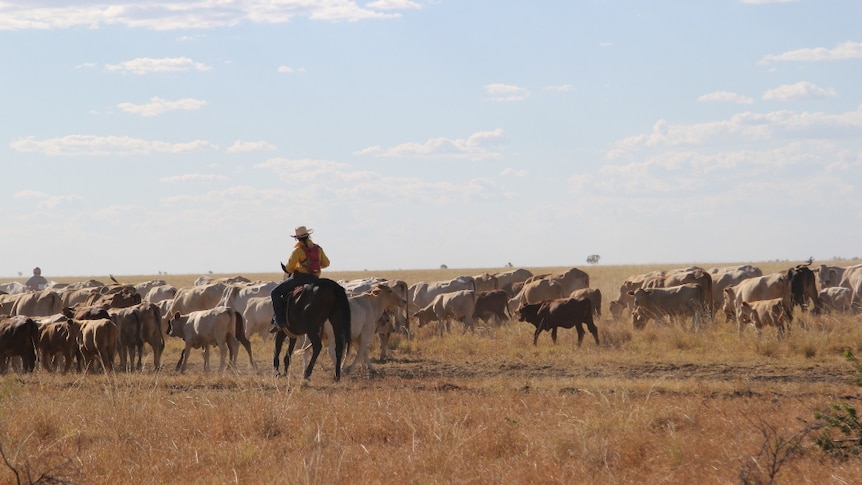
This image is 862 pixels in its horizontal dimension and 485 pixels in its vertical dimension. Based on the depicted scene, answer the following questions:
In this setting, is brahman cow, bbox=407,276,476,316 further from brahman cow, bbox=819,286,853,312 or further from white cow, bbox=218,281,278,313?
brahman cow, bbox=819,286,853,312

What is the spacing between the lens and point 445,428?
1030cm

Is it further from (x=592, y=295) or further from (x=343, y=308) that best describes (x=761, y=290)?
(x=343, y=308)

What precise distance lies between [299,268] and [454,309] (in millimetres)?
11969

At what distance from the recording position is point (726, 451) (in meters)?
9.12

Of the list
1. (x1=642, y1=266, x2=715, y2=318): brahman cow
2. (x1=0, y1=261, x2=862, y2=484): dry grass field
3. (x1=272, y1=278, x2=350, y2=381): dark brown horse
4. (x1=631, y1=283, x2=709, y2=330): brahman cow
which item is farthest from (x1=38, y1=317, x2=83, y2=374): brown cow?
(x1=642, y1=266, x2=715, y2=318): brahman cow

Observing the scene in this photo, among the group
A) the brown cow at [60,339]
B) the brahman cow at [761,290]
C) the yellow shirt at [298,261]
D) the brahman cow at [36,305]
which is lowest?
the brown cow at [60,339]

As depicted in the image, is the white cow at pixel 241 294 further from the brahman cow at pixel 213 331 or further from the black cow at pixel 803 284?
the black cow at pixel 803 284

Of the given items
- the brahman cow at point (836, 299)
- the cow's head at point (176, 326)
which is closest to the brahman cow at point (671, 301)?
the brahman cow at point (836, 299)

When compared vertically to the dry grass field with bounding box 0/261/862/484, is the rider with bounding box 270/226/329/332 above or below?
above

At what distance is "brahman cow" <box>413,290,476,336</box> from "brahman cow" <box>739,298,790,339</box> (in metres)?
8.35

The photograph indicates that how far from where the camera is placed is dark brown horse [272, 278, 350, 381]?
53.0 feet

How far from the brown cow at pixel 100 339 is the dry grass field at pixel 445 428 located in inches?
28.5

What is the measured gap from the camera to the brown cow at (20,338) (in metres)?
18.2

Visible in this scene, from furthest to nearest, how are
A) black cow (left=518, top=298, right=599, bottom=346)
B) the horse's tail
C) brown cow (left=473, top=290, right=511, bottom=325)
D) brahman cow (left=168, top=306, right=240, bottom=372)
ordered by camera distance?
brown cow (left=473, top=290, right=511, bottom=325) → black cow (left=518, top=298, right=599, bottom=346) → brahman cow (left=168, top=306, right=240, bottom=372) → the horse's tail
